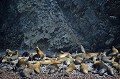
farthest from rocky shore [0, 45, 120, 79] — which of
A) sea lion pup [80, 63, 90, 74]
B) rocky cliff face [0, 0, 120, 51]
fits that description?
rocky cliff face [0, 0, 120, 51]

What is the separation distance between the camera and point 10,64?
5.27 meters

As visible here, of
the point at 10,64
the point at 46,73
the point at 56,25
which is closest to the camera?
the point at 46,73

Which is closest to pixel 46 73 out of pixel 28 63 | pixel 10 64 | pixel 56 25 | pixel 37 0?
pixel 28 63

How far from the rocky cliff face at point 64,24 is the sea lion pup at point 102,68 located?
1.40 metres

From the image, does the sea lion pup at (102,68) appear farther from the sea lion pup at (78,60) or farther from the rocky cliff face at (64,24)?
the rocky cliff face at (64,24)

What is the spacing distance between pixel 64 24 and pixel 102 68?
7.10ft

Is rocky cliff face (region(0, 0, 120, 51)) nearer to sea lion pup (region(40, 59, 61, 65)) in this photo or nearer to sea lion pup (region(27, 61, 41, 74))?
sea lion pup (region(40, 59, 61, 65))

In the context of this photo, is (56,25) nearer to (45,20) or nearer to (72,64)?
(45,20)

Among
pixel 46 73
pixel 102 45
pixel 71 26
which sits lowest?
pixel 46 73

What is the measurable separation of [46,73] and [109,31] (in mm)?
2269

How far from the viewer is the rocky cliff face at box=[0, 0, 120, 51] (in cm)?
622

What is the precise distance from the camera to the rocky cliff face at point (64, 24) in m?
6.22

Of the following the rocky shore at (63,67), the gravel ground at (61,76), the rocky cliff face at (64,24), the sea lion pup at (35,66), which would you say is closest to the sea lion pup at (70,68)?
the rocky shore at (63,67)

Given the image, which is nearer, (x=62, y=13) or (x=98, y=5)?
(x=98, y=5)
